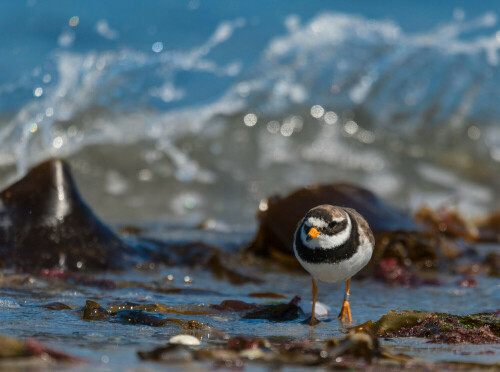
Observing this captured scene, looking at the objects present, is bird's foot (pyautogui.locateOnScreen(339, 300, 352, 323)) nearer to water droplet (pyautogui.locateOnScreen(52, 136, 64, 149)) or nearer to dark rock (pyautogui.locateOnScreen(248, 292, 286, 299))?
dark rock (pyautogui.locateOnScreen(248, 292, 286, 299))

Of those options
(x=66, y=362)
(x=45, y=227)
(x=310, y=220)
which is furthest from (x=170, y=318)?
(x=45, y=227)

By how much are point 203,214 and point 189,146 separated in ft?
5.71

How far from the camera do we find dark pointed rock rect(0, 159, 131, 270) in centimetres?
510

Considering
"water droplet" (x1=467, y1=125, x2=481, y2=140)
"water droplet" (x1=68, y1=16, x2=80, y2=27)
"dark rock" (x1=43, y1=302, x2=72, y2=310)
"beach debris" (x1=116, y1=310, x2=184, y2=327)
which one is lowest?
"beach debris" (x1=116, y1=310, x2=184, y2=327)

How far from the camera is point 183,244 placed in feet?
21.6

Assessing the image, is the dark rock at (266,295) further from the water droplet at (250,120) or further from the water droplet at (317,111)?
the water droplet at (317,111)

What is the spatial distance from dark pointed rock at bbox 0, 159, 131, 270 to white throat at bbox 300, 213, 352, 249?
216cm

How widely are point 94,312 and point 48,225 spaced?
185 cm

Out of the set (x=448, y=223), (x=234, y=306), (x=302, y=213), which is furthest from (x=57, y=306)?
(x=448, y=223)

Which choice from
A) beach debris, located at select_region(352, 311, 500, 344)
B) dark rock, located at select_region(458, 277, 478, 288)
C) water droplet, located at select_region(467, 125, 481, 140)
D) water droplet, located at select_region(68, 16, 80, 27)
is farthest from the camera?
water droplet, located at select_region(68, 16, 80, 27)

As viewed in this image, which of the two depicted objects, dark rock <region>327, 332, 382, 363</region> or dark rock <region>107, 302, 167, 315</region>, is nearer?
dark rock <region>327, 332, 382, 363</region>

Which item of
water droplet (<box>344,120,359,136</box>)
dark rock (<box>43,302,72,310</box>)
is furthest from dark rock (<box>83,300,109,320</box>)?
water droplet (<box>344,120,359,136</box>)

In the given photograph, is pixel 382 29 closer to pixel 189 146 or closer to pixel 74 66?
pixel 189 146

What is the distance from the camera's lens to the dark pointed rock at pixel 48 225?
5098 mm
